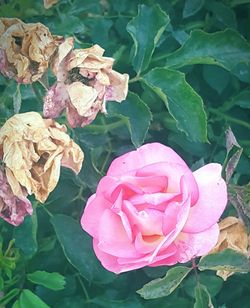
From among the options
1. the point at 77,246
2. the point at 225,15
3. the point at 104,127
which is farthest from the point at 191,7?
the point at 77,246

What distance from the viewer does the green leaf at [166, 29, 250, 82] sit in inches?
24.0

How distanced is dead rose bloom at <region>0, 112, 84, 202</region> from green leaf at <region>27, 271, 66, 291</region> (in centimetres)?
12

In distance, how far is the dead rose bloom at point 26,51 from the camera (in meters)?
0.51

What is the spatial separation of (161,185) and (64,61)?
0.12 metres

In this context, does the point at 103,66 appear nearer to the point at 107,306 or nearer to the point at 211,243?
the point at 211,243

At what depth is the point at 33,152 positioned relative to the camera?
0.49 metres

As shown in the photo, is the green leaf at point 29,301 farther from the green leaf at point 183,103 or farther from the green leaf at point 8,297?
the green leaf at point 183,103

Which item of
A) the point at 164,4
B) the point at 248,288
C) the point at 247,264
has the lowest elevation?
the point at 248,288

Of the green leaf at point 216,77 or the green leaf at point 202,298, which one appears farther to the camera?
the green leaf at point 216,77

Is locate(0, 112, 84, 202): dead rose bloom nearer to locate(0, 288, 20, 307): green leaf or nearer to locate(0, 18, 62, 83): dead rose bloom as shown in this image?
locate(0, 18, 62, 83): dead rose bloom

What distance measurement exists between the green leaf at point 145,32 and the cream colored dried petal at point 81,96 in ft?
0.41

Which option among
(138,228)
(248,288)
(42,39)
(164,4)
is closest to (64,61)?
(42,39)

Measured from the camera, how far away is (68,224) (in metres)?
0.63

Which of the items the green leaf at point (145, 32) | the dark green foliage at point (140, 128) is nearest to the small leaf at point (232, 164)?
the dark green foliage at point (140, 128)
